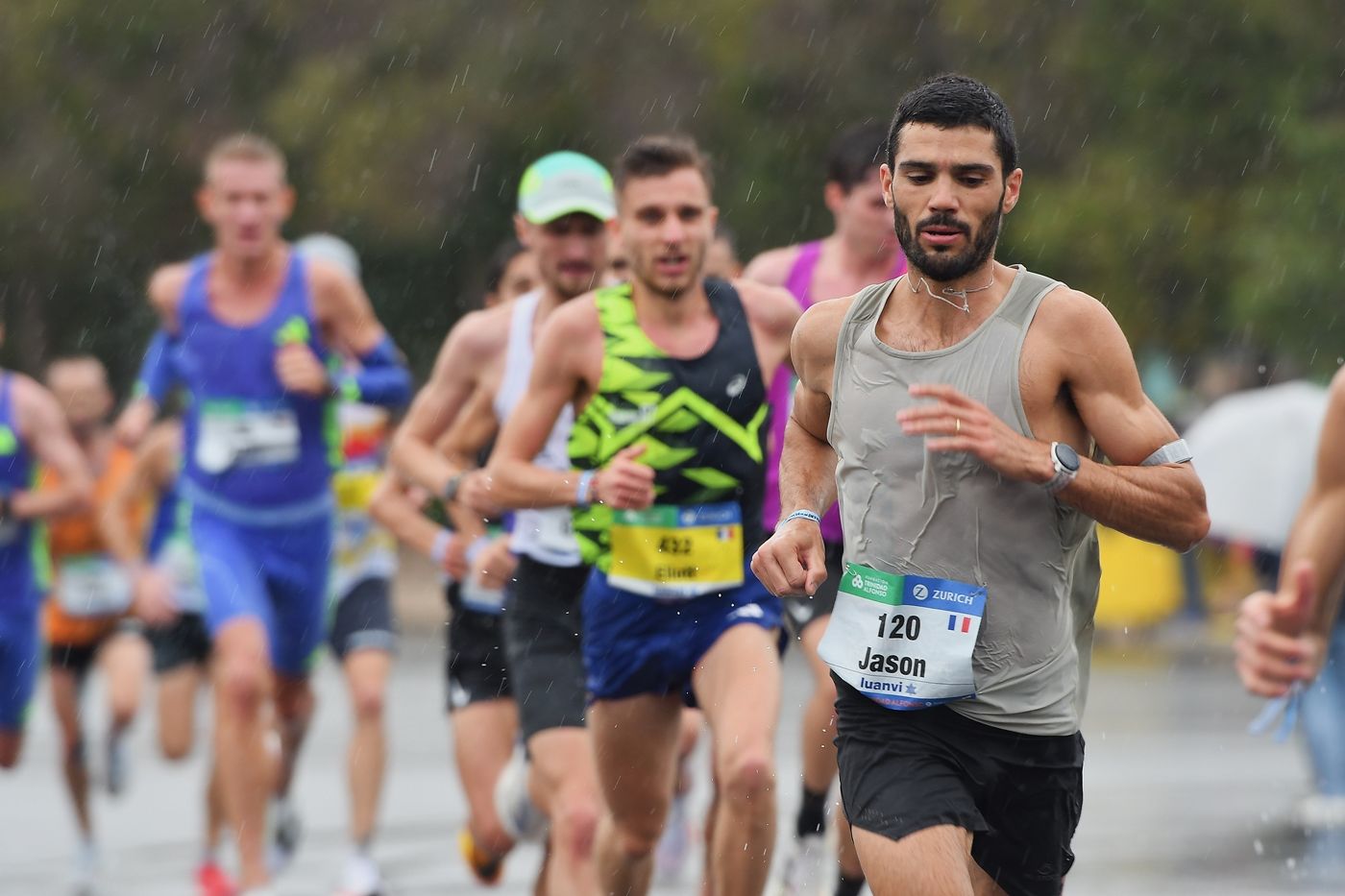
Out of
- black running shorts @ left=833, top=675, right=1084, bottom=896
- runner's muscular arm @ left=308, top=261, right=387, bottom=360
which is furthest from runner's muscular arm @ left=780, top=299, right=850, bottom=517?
runner's muscular arm @ left=308, top=261, right=387, bottom=360

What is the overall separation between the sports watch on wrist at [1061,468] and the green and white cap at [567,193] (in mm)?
3327

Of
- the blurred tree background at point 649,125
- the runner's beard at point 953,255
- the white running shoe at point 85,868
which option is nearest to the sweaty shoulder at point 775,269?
the runner's beard at point 953,255

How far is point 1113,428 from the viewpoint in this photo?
4.79 meters

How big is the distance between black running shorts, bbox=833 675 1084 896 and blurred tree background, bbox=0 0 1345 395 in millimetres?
13994

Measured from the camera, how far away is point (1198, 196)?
20375 millimetres

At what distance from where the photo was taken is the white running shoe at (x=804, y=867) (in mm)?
8031

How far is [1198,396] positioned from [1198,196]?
6.58 meters

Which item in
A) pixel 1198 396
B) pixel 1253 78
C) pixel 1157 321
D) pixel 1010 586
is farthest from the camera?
pixel 1198 396

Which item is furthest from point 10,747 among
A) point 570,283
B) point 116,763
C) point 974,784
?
point 974,784

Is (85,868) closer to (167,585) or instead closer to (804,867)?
(167,585)

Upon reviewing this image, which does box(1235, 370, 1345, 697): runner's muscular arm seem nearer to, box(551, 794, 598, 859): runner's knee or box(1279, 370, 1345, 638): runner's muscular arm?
box(1279, 370, 1345, 638): runner's muscular arm

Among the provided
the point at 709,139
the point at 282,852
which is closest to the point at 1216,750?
the point at 282,852

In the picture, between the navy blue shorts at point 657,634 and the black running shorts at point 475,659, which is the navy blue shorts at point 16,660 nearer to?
the black running shorts at point 475,659

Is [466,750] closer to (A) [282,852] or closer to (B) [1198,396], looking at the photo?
(A) [282,852]
